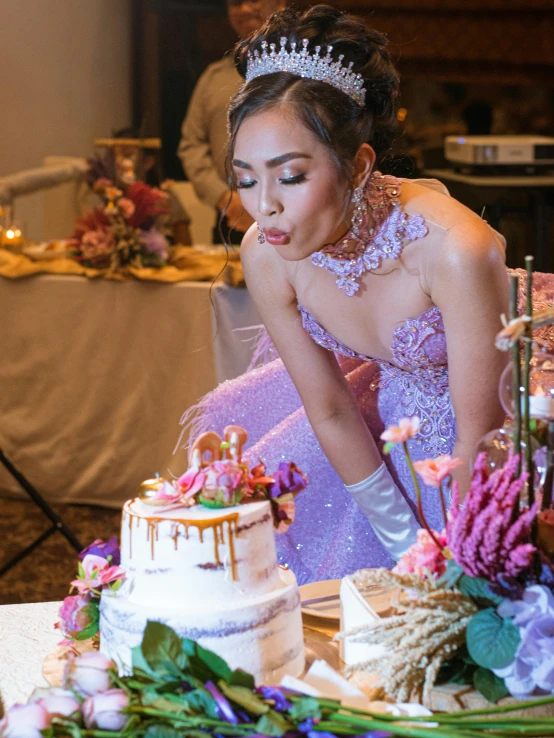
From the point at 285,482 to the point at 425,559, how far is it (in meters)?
0.19

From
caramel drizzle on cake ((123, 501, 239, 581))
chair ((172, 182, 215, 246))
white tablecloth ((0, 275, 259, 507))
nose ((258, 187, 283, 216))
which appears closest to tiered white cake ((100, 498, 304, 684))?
caramel drizzle on cake ((123, 501, 239, 581))

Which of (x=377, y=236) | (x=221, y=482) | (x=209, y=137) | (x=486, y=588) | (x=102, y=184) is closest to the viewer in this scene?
(x=486, y=588)

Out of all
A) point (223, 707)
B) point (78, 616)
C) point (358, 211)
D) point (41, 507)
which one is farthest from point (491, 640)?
point (41, 507)

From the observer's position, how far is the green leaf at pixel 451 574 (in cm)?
104

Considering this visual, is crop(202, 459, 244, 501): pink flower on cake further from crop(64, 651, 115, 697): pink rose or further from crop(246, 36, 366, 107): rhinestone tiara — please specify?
crop(246, 36, 366, 107): rhinestone tiara

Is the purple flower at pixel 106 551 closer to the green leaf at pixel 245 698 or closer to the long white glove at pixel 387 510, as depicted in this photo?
Result: the green leaf at pixel 245 698

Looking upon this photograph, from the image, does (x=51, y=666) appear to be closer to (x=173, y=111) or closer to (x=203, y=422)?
(x=203, y=422)

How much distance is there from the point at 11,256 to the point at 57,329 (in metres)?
0.33

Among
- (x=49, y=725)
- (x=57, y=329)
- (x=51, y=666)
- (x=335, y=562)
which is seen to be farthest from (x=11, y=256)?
(x=49, y=725)

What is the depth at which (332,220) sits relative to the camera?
1.62m

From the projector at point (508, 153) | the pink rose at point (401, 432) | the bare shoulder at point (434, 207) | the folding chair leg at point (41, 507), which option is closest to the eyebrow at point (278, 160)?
the bare shoulder at point (434, 207)

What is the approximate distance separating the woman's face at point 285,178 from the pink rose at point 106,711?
2.61 feet

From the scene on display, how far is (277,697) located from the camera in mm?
964

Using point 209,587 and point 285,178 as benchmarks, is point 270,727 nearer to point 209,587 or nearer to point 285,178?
point 209,587
